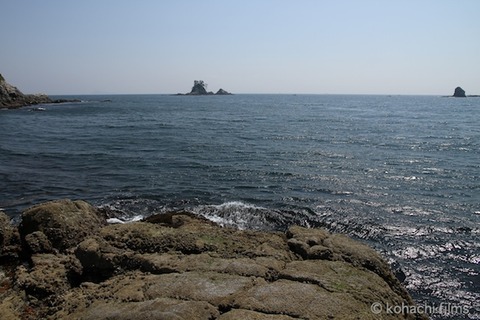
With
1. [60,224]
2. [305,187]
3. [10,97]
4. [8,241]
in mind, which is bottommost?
[305,187]

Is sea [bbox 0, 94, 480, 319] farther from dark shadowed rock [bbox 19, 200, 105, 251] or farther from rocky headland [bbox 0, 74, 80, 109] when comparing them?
rocky headland [bbox 0, 74, 80, 109]

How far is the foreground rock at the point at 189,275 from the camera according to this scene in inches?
251

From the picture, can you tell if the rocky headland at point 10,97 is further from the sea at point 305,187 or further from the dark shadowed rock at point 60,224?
the dark shadowed rock at point 60,224

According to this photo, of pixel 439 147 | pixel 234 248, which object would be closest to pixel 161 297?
pixel 234 248

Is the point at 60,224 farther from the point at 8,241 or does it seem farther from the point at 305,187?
the point at 305,187

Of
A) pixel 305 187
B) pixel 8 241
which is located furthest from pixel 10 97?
pixel 8 241

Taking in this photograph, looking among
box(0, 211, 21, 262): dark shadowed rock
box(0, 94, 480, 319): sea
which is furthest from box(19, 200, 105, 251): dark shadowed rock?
box(0, 94, 480, 319): sea

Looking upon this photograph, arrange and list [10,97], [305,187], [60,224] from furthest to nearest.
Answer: [10,97], [305,187], [60,224]

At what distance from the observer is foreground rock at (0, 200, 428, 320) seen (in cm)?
637

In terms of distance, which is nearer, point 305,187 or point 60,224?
point 60,224

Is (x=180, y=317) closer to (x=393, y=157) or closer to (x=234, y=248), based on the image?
(x=234, y=248)

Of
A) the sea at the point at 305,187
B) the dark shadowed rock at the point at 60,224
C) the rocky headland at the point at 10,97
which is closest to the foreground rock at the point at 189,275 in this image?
the dark shadowed rock at the point at 60,224

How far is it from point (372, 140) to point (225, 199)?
27094 millimetres

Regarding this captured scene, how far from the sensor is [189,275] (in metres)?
7.38
